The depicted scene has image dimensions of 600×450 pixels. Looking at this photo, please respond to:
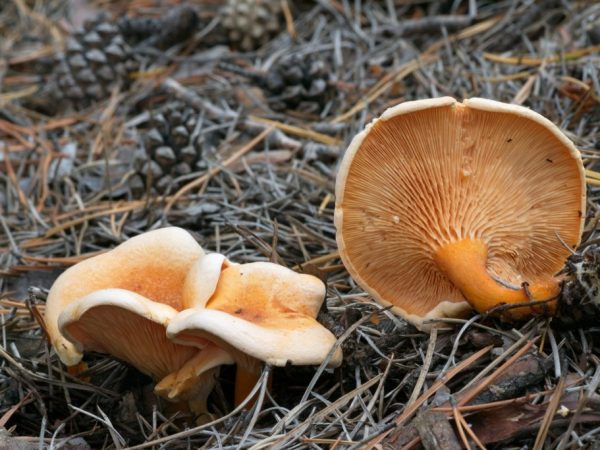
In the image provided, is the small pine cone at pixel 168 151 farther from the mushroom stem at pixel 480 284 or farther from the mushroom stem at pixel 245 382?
the mushroom stem at pixel 480 284

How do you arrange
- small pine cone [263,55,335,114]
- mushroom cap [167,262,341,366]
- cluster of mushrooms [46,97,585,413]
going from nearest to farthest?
mushroom cap [167,262,341,366]
cluster of mushrooms [46,97,585,413]
small pine cone [263,55,335,114]

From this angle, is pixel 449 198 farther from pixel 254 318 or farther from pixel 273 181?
pixel 273 181

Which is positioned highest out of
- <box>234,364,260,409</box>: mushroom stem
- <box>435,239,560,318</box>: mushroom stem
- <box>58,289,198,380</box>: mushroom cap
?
<box>435,239,560,318</box>: mushroom stem

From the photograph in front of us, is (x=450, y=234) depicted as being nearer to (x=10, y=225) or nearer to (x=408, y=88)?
(x=408, y=88)

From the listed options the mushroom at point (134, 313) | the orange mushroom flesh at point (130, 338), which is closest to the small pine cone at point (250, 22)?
the mushroom at point (134, 313)

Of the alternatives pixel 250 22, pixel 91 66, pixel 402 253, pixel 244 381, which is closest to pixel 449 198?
pixel 402 253

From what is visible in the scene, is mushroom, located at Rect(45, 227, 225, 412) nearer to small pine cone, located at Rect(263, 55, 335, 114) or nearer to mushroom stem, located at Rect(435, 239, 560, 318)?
mushroom stem, located at Rect(435, 239, 560, 318)

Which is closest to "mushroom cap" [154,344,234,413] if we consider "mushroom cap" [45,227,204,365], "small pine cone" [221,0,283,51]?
"mushroom cap" [45,227,204,365]
